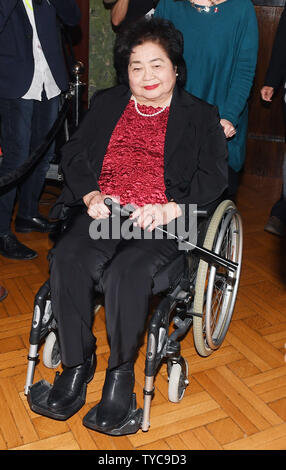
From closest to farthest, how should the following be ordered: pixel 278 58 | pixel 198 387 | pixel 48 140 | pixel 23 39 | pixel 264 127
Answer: pixel 198 387, pixel 23 39, pixel 48 140, pixel 278 58, pixel 264 127

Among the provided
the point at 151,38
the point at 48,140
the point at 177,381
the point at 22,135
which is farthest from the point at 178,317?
the point at 22,135

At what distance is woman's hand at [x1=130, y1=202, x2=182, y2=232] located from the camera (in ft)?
5.79

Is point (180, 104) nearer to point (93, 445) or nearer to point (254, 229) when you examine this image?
point (93, 445)

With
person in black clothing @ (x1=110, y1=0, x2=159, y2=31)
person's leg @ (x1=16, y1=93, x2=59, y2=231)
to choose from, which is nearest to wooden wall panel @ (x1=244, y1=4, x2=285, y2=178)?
person in black clothing @ (x1=110, y1=0, x2=159, y2=31)

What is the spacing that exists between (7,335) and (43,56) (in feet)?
4.48

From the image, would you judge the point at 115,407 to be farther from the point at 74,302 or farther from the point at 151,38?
the point at 151,38

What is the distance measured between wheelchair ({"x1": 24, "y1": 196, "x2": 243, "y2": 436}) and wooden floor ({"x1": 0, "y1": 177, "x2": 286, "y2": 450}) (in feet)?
0.20

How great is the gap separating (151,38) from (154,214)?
0.62m

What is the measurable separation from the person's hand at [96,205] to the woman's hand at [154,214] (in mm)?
103

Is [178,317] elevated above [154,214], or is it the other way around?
[154,214]

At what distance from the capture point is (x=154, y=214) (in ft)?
5.85

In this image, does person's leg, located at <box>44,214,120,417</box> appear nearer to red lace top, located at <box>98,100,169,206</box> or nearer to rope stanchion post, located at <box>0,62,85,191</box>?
red lace top, located at <box>98,100,169,206</box>

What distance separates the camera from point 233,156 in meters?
2.18

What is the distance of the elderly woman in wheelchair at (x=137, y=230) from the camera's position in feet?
5.46
